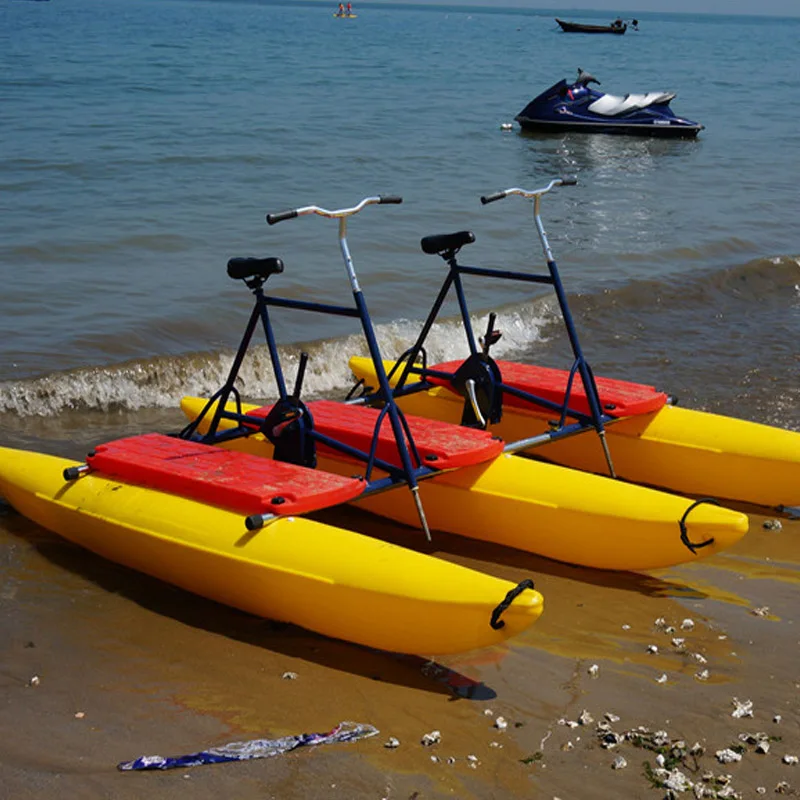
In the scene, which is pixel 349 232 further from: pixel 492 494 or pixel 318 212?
pixel 318 212

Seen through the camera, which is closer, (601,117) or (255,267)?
(255,267)

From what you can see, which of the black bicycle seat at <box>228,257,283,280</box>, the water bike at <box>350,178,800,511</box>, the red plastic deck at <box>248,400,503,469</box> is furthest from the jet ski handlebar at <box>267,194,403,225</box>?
the red plastic deck at <box>248,400,503,469</box>

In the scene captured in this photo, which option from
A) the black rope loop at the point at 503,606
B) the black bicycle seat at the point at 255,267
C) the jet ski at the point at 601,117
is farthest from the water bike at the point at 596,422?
the jet ski at the point at 601,117

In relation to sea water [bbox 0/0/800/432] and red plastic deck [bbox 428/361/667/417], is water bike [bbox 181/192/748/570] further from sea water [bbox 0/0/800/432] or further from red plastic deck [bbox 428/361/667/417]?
sea water [bbox 0/0/800/432]

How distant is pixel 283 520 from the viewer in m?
5.67

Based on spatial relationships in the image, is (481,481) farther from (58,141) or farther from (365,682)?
(58,141)

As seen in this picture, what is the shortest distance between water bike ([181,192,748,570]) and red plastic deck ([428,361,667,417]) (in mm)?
863

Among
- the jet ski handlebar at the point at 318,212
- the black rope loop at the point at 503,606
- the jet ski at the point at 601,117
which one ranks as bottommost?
the jet ski at the point at 601,117

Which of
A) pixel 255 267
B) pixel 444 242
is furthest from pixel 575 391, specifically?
pixel 255 267

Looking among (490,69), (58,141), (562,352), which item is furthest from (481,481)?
(490,69)

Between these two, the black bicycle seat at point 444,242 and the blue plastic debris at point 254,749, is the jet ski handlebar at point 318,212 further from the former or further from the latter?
the blue plastic debris at point 254,749

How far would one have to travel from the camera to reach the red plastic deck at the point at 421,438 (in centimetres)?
638

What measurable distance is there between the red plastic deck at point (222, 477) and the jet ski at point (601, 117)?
1975 cm

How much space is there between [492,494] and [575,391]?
136 cm
